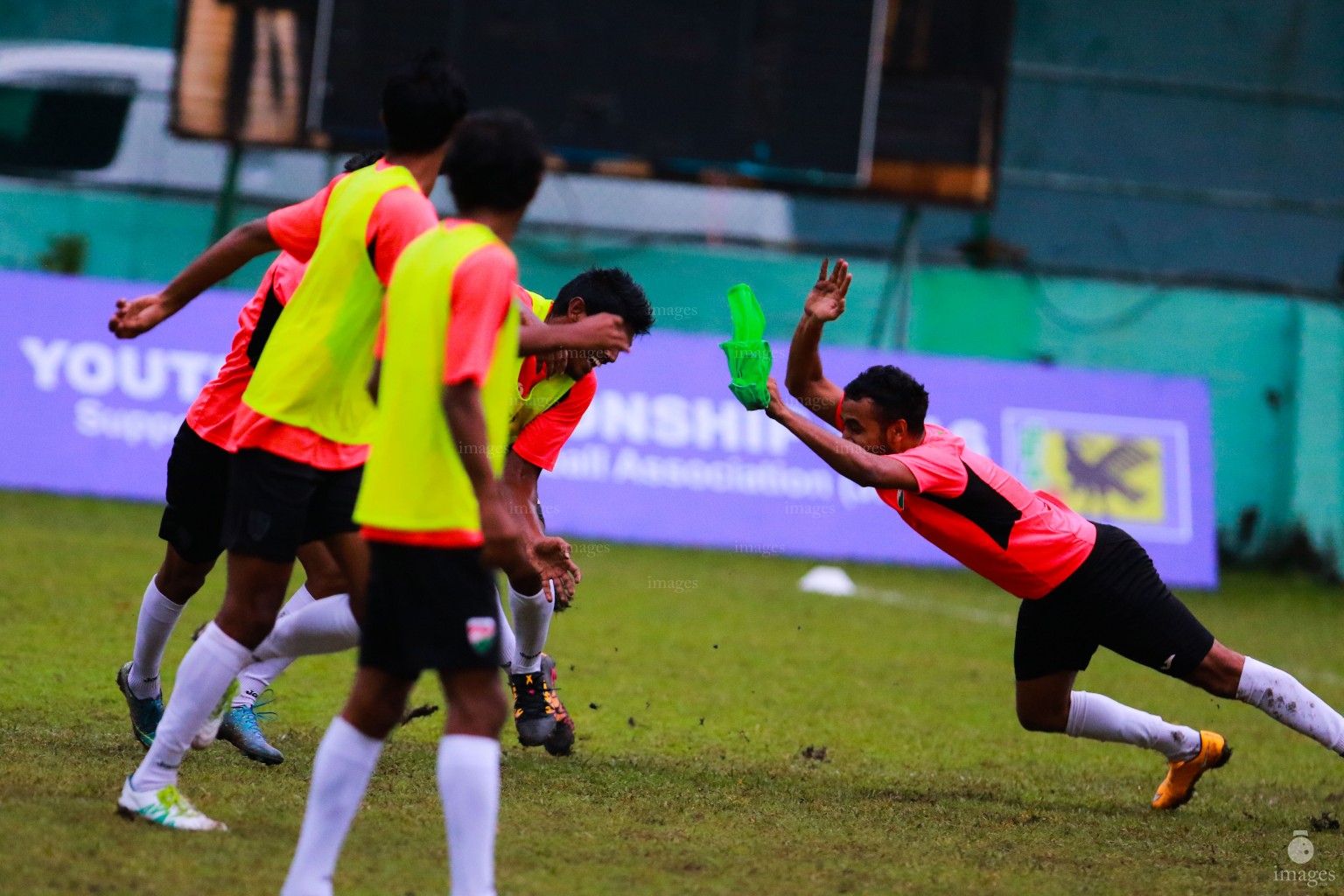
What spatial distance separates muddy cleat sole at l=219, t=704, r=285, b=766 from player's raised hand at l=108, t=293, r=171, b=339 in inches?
55.2

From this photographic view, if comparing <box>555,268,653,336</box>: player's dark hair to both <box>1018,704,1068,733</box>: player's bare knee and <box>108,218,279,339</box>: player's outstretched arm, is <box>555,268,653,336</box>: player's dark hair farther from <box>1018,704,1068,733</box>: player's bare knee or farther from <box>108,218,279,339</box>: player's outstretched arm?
<box>1018,704,1068,733</box>: player's bare knee

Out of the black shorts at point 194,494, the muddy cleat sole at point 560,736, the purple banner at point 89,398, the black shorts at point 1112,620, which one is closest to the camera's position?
the black shorts at point 194,494

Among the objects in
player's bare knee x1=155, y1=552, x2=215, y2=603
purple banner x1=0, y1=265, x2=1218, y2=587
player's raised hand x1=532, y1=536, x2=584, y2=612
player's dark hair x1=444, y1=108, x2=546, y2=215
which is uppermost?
player's dark hair x1=444, y1=108, x2=546, y2=215

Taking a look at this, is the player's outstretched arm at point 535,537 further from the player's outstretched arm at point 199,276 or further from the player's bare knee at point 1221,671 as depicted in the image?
the player's bare knee at point 1221,671

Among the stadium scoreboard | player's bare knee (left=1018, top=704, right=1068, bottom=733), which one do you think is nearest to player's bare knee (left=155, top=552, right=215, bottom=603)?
player's bare knee (left=1018, top=704, right=1068, bottom=733)

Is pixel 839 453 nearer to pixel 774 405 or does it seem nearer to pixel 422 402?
pixel 774 405

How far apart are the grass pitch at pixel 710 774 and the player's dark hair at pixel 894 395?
137cm

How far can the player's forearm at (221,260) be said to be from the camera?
4641 mm

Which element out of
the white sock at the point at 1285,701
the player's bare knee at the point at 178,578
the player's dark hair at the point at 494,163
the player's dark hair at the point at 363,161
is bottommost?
the white sock at the point at 1285,701

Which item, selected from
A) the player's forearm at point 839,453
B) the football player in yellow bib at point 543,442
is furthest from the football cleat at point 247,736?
the player's forearm at point 839,453

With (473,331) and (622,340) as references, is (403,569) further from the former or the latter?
(622,340)

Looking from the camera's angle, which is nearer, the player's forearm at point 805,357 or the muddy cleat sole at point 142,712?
the muddy cleat sole at point 142,712

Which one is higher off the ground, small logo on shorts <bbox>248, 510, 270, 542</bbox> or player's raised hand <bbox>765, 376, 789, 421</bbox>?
player's raised hand <bbox>765, 376, 789, 421</bbox>

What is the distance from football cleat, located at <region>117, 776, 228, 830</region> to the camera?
14.4 feet
